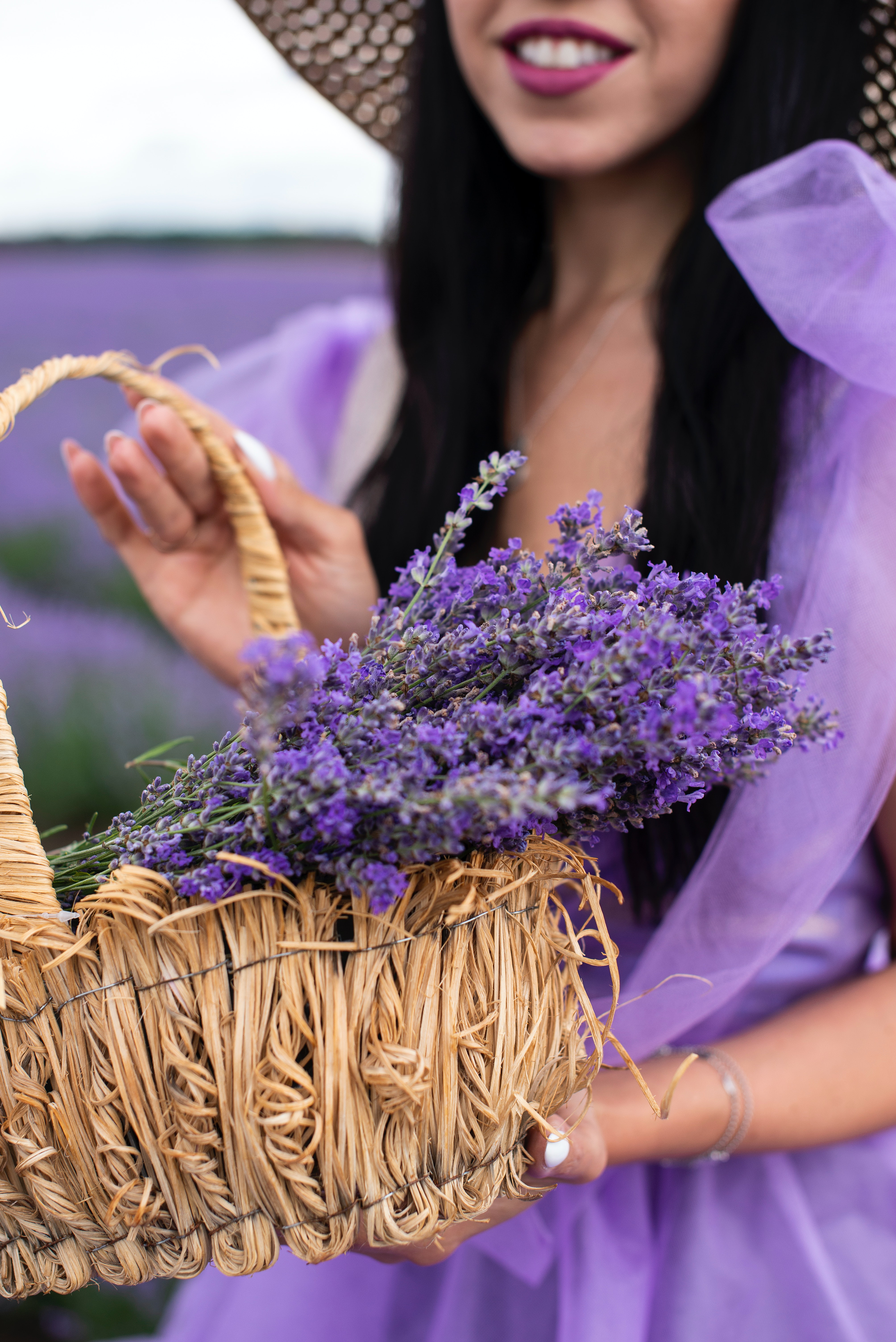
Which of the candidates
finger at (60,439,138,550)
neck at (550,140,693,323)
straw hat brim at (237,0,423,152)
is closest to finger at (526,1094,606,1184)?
finger at (60,439,138,550)

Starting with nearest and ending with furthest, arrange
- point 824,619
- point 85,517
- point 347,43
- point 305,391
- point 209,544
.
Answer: point 824,619, point 209,544, point 347,43, point 305,391, point 85,517

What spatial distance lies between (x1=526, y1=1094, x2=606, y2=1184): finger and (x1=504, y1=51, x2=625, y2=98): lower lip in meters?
0.99

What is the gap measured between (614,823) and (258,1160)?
0.27m

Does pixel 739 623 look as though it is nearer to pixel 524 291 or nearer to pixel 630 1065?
pixel 630 1065

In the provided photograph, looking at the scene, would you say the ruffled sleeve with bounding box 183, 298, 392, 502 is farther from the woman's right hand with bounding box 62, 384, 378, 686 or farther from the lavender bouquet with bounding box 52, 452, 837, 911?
the lavender bouquet with bounding box 52, 452, 837, 911

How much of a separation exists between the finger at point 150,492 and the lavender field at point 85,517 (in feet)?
4.31

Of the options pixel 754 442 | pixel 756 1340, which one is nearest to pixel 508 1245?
pixel 756 1340

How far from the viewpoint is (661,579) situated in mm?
526

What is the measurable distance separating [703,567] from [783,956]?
0.42 meters

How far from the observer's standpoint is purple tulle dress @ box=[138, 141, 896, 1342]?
80 cm

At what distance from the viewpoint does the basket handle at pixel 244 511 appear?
874 millimetres

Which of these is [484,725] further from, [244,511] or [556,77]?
[556,77]

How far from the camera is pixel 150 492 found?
1.01m

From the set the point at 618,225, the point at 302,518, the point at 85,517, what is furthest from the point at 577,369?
the point at 85,517
